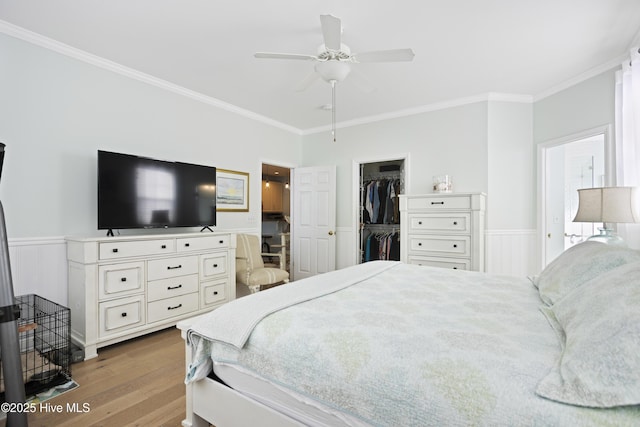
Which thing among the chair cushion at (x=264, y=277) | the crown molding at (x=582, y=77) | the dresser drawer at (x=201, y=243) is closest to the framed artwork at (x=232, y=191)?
the dresser drawer at (x=201, y=243)

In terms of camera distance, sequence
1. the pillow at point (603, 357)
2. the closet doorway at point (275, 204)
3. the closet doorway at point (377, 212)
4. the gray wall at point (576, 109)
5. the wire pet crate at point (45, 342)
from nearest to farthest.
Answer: the pillow at point (603, 357) → the wire pet crate at point (45, 342) → the gray wall at point (576, 109) → the closet doorway at point (377, 212) → the closet doorway at point (275, 204)

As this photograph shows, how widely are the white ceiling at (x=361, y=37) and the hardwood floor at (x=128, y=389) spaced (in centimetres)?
255

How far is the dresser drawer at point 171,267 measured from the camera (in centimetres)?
280

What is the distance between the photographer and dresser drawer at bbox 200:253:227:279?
3.22 m

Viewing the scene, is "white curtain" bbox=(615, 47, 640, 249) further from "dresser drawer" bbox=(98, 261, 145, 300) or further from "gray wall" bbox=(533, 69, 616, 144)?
"dresser drawer" bbox=(98, 261, 145, 300)

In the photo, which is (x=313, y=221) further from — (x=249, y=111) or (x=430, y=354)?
(x=430, y=354)

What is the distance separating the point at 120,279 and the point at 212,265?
88 centimetres

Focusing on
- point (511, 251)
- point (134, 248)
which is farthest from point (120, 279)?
point (511, 251)

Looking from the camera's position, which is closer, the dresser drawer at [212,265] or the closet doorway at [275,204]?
the dresser drawer at [212,265]

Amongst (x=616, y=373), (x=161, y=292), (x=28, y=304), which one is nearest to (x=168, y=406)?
(x=161, y=292)

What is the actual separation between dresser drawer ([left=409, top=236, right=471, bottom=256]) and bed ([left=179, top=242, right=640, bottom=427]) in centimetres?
165

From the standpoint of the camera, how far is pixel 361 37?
2.50 meters

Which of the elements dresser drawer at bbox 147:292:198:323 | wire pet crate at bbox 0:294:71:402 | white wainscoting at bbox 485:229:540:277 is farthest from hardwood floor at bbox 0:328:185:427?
white wainscoting at bbox 485:229:540:277

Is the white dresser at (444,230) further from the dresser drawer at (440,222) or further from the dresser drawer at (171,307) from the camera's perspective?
the dresser drawer at (171,307)
